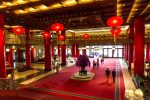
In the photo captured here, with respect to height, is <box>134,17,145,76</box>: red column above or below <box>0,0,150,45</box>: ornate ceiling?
below

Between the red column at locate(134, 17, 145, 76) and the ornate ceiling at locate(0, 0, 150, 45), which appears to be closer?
the ornate ceiling at locate(0, 0, 150, 45)

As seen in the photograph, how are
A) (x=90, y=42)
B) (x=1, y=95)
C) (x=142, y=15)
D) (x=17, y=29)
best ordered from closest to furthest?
(x=1, y=95)
(x=17, y=29)
(x=142, y=15)
(x=90, y=42)

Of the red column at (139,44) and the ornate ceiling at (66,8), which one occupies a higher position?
the ornate ceiling at (66,8)

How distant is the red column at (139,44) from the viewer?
1316 cm

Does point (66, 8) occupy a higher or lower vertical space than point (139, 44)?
higher

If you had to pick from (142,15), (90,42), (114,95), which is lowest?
(114,95)

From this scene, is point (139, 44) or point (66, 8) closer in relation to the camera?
point (66, 8)

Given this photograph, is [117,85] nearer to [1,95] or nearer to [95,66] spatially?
[1,95]

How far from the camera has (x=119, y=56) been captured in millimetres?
37531

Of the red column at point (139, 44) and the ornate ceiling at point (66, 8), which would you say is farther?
the red column at point (139, 44)

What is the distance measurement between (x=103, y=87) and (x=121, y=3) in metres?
5.94

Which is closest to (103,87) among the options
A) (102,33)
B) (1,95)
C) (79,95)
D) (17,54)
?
(79,95)

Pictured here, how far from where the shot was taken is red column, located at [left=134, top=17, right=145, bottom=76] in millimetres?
13159

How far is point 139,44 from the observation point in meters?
13.4
